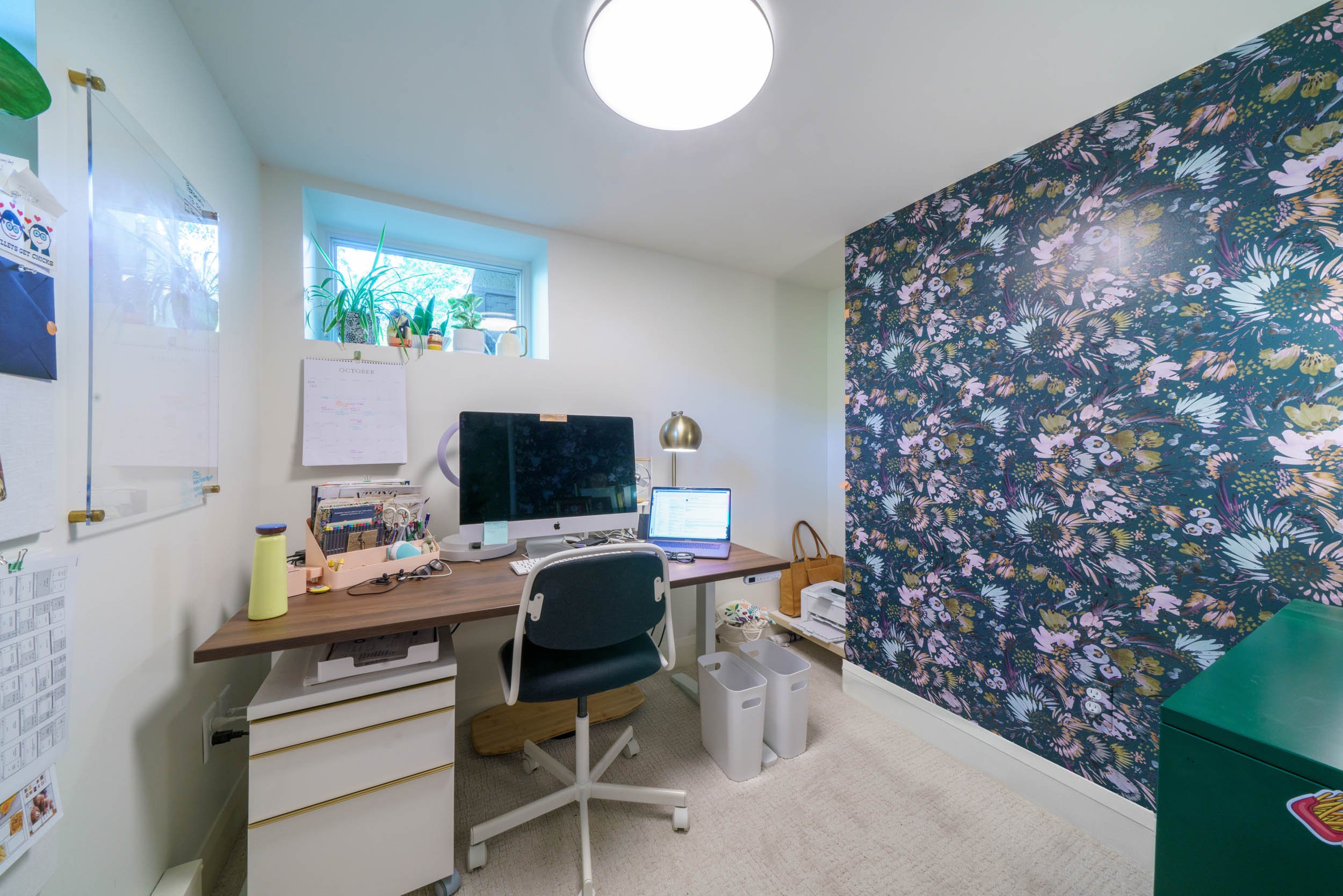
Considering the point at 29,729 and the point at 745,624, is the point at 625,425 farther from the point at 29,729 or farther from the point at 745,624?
the point at 29,729

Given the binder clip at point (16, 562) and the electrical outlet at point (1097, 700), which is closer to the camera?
the binder clip at point (16, 562)

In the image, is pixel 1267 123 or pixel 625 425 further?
pixel 625 425

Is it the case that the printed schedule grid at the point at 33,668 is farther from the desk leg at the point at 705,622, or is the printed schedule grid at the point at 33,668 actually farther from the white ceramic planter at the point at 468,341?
the desk leg at the point at 705,622

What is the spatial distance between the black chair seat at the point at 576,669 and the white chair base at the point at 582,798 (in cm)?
20

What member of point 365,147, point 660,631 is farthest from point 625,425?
point 365,147

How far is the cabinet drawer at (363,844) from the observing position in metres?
1.05

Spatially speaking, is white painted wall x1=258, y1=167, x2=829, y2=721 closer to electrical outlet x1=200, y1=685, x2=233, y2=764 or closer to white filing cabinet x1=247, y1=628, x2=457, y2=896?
electrical outlet x1=200, y1=685, x2=233, y2=764

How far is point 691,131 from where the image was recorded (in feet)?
4.95

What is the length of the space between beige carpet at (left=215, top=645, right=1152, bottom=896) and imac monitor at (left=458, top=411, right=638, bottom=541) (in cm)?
94

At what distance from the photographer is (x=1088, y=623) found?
57.5 inches

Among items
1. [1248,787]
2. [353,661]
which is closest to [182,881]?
[353,661]

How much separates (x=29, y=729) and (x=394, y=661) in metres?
0.59

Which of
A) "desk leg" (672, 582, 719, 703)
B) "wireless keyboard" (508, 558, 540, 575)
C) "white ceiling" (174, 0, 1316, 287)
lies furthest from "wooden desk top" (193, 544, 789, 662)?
"white ceiling" (174, 0, 1316, 287)

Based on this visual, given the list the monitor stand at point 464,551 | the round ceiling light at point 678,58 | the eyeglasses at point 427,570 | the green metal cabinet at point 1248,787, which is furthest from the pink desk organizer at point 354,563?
the green metal cabinet at point 1248,787
